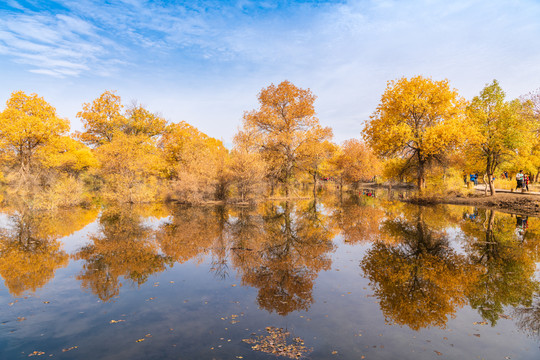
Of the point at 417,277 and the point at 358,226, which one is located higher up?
the point at 358,226

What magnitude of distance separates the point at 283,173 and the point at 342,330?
31.8 m

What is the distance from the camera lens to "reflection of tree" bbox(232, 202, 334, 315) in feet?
27.1

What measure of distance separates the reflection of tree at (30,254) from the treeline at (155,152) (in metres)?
10.2

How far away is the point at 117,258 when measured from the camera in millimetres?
11734

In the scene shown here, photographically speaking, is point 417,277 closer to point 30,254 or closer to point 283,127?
point 30,254

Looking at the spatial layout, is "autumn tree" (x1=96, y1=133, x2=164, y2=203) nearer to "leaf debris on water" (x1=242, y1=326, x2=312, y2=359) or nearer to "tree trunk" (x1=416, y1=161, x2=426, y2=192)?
"leaf debris on water" (x1=242, y1=326, x2=312, y2=359)

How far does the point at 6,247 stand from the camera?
13.4 metres

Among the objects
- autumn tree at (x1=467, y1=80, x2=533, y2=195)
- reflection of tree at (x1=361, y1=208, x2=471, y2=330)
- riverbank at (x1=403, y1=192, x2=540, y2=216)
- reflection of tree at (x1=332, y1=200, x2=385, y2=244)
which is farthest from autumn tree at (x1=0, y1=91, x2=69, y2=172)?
autumn tree at (x1=467, y1=80, x2=533, y2=195)

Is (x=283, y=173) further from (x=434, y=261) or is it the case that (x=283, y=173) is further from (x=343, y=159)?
(x=343, y=159)

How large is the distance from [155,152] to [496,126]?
40050 mm

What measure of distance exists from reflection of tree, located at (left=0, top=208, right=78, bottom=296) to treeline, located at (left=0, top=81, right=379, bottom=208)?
10.2 m

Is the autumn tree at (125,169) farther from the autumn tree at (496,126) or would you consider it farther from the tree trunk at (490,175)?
the tree trunk at (490,175)

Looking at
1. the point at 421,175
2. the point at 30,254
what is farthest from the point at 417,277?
the point at 421,175

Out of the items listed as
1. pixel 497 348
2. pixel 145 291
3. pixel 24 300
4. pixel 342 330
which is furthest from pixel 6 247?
pixel 497 348
